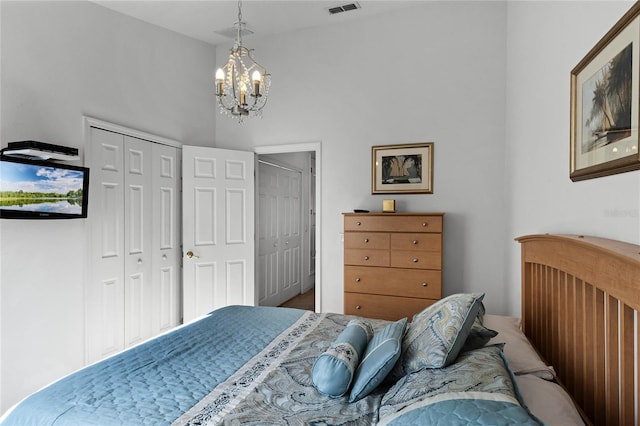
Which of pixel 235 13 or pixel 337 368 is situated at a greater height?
pixel 235 13

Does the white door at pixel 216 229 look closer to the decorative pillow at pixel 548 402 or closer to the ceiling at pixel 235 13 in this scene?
the ceiling at pixel 235 13

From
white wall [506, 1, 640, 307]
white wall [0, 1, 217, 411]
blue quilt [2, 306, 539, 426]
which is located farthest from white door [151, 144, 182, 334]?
white wall [506, 1, 640, 307]

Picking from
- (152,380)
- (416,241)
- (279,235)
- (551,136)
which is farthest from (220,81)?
(279,235)

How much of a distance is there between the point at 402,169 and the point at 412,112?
1.84 feet

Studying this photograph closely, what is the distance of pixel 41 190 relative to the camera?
2.47 meters

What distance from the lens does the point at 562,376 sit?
1433 millimetres

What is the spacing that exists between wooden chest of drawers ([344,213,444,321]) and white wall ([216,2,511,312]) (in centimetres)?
37

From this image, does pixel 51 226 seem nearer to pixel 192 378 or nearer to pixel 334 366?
pixel 192 378

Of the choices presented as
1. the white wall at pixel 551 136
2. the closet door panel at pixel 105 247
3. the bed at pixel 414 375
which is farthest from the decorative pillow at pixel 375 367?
the closet door panel at pixel 105 247

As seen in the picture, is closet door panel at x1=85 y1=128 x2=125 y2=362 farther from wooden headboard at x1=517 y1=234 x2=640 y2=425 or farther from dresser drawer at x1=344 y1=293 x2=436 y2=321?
wooden headboard at x1=517 y1=234 x2=640 y2=425

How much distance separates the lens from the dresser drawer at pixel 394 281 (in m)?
3.16

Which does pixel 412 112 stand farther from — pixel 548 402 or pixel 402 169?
pixel 548 402

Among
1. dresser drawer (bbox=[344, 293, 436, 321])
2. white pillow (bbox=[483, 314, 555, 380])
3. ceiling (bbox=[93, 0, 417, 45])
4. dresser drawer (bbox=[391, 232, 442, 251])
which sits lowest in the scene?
dresser drawer (bbox=[344, 293, 436, 321])

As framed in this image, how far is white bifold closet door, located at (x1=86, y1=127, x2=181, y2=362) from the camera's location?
298 centimetres
